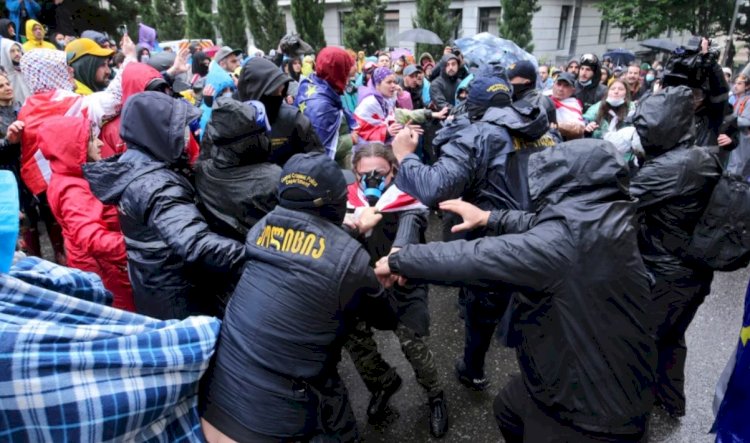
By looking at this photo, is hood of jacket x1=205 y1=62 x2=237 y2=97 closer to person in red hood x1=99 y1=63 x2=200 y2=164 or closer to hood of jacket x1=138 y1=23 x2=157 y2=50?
person in red hood x1=99 y1=63 x2=200 y2=164

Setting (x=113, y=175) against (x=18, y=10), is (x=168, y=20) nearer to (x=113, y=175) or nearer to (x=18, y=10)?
(x=18, y=10)

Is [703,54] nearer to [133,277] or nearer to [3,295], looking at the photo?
[133,277]

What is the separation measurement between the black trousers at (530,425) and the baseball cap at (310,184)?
126 centimetres

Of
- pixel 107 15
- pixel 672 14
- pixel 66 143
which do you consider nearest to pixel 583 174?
pixel 66 143

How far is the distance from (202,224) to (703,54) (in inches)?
198

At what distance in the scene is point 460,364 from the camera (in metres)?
3.67

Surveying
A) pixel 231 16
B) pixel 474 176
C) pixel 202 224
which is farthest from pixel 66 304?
pixel 231 16

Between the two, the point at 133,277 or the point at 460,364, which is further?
the point at 460,364

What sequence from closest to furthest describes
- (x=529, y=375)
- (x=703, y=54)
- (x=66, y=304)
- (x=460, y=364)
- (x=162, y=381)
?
(x=66, y=304), (x=162, y=381), (x=529, y=375), (x=460, y=364), (x=703, y=54)

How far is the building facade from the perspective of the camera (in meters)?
22.3

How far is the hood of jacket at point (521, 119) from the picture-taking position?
2910 mm

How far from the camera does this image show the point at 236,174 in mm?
2492

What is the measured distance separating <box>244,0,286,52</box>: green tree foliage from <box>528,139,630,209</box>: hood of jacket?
23.0m

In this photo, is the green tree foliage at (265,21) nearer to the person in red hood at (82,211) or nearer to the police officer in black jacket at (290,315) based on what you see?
the person in red hood at (82,211)
